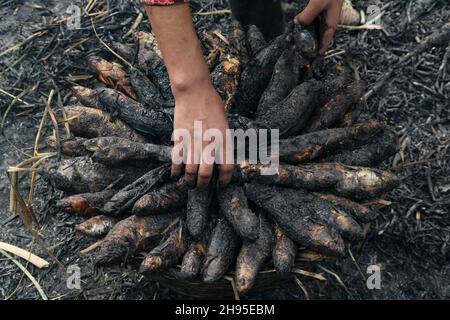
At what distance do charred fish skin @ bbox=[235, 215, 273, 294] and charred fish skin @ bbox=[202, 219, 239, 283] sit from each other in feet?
0.14

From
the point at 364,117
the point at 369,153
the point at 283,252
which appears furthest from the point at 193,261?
the point at 364,117

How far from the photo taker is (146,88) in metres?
2.04

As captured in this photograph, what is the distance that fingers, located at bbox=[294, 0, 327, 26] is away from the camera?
191 cm

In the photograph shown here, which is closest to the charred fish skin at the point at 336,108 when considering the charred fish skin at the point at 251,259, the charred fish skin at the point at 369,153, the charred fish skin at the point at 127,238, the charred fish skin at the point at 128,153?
the charred fish skin at the point at 369,153

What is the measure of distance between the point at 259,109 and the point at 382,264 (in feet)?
3.04

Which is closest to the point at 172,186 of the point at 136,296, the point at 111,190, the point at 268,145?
the point at 111,190

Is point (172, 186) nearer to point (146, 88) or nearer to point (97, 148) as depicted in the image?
point (97, 148)

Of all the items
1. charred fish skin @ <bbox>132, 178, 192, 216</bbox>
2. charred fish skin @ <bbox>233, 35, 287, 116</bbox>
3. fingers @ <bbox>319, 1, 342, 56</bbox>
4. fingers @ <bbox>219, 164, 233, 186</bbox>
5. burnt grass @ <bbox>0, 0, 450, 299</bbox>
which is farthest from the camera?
burnt grass @ <bbox>0, 0, 450, 299</bbox>

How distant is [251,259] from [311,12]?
3.12 feet

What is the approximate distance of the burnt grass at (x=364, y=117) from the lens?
2.27m

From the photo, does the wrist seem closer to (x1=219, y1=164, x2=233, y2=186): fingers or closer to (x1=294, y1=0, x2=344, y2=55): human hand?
(x1=219, y1=164, x2=233, y2=186): fingers

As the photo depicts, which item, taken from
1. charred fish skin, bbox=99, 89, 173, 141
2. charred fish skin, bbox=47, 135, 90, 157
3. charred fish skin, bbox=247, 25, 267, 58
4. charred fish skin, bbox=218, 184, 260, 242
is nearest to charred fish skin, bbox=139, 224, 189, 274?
charred fish skin, bbox=218, 184, 260, 242

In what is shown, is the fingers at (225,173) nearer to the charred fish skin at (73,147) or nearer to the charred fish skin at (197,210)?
the charred fish skin at (197,210)
